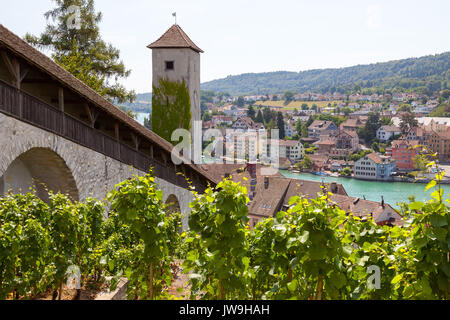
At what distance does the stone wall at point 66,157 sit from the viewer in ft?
25.5

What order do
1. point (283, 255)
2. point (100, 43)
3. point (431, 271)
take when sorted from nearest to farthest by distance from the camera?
point (431, 271) < point (283, 255) < point (100, 43)

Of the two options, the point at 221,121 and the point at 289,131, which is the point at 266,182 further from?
the point at 221,121

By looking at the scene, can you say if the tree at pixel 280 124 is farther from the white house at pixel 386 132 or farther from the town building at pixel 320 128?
the white house at pixel 386 132

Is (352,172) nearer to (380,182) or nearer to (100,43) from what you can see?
(380,182)

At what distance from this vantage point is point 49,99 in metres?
11.3

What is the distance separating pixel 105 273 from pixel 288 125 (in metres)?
127

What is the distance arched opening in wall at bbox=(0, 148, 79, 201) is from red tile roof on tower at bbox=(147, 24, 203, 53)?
10.0 metres

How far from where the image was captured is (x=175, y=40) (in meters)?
18.7

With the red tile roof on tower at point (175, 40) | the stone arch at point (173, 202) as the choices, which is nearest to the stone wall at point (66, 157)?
the stone arch at point (173, 202)

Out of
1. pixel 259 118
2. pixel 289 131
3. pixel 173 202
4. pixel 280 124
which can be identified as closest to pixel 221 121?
pixel 259 118

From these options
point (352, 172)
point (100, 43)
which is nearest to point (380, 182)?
point (352, 172)

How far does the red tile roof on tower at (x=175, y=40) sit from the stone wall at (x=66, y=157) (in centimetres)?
776

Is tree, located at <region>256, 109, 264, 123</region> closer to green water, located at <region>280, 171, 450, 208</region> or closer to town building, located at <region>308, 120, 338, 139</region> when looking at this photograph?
town building, located at <region>308, 120, 338, 139</region>

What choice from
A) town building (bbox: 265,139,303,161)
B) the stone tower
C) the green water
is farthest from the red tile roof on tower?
town building (bbox: 265,139,303,161)
